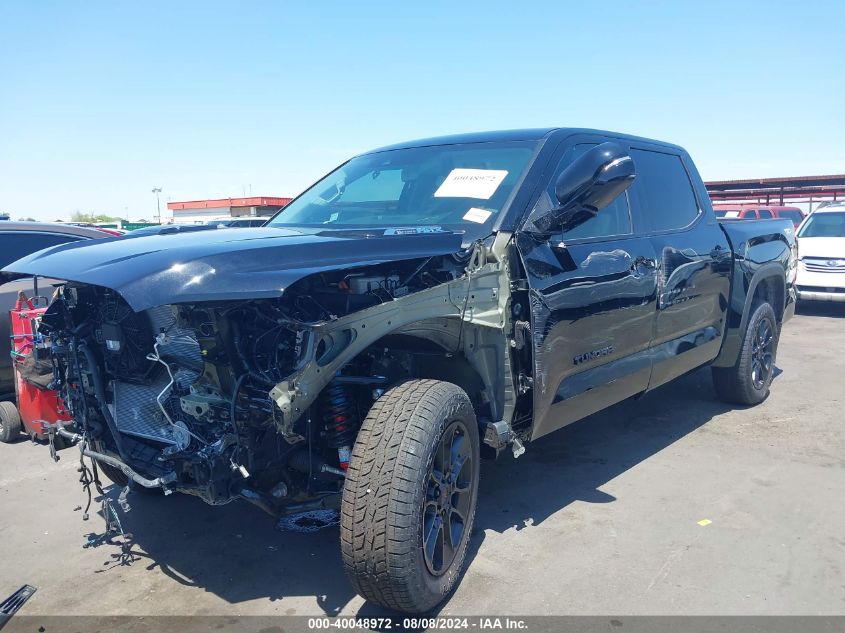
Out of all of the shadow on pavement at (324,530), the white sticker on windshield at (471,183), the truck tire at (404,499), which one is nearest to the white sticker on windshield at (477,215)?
the white sticker on windshield at (471,183)

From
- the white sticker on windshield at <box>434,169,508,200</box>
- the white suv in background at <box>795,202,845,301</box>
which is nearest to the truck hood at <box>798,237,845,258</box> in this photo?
the white suv in background at <box>795,202,845,301</box>

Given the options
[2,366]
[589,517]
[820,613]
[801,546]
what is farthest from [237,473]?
[2,366]

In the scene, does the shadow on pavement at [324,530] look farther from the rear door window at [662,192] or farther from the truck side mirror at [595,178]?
the truck side mirror at [595,178]

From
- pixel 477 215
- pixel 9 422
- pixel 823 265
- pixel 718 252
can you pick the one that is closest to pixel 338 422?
pixel 477 215

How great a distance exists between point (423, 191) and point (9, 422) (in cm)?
370

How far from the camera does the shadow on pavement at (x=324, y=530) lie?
3199 mm

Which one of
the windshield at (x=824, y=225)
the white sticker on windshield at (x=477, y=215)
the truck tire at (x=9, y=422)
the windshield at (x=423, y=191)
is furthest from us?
the windshield at (x=824, y=225)

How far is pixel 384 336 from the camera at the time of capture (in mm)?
2934

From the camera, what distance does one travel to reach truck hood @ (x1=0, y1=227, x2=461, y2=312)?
91.7 inches

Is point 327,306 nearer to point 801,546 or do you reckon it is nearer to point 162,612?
point 162,612

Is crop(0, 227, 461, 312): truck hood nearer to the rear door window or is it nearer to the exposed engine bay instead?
the exposed engine bay

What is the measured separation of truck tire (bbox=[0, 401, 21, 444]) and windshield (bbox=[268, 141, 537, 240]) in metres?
2.69

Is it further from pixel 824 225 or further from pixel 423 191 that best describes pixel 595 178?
pixel 824 225

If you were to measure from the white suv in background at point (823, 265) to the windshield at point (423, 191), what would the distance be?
840cm
